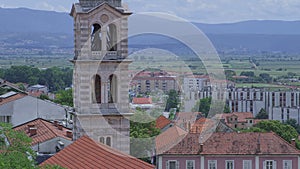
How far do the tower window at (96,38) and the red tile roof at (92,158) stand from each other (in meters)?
5.26

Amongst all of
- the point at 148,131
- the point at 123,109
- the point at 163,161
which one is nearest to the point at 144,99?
the point at 148,131

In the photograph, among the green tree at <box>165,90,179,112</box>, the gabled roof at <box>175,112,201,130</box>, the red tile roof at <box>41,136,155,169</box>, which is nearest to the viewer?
the red tile roof at <box>41,136,155,169</box>

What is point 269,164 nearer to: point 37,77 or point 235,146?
point 235,146

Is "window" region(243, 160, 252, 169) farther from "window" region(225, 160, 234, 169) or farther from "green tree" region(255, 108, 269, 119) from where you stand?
"green tree" region(255, 108, 269, 119)

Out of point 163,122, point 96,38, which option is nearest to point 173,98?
point 163,122

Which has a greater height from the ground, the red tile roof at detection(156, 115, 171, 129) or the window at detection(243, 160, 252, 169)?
the red tile roof at detection(156, 115, 171, 129)

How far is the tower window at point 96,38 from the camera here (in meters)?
24.0

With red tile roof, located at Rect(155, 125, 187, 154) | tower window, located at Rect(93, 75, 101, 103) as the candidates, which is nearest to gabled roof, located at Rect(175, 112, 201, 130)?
red tile roof, located at Rect(155, 125, 187, 154)

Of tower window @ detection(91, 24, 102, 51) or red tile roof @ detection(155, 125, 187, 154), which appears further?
red tile roof @ detection(155, 125, 187, 154)

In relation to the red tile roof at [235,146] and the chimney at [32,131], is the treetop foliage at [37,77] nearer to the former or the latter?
the red tile roof at [235,146]

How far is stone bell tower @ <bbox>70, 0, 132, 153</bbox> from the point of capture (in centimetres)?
2350

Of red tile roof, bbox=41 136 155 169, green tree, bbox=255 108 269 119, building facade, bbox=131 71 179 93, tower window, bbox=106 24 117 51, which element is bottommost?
green tree, bbox=255 108 269 119

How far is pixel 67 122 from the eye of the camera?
39344 millimetres

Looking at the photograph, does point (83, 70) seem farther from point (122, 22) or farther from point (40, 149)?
point (40, 149)
